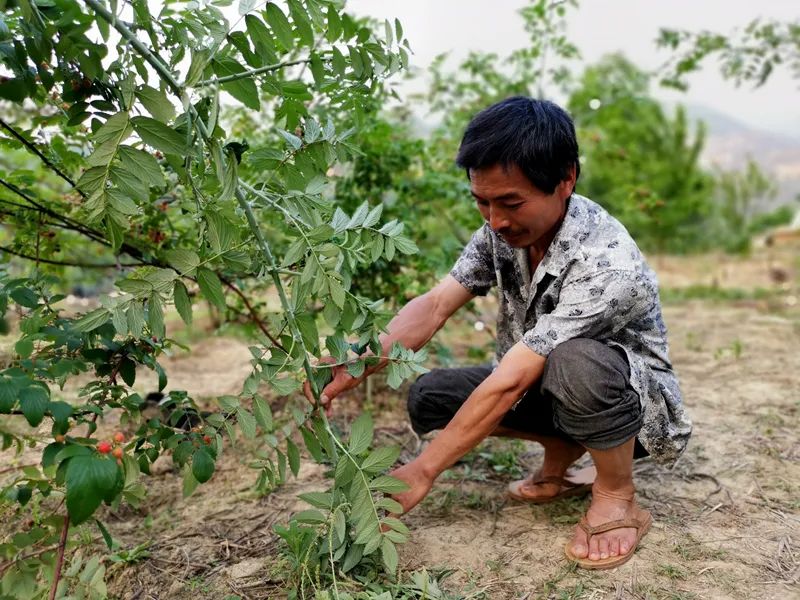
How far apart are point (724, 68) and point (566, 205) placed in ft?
12.3

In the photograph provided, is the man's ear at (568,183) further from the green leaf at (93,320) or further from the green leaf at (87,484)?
the green leaf at (87,484)

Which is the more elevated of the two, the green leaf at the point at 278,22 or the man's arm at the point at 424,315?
the green leaf at the point at 278,22

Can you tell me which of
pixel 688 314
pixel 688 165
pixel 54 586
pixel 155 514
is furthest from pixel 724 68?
pixel 688 165

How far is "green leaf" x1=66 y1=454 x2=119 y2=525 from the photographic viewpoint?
40.8 inches

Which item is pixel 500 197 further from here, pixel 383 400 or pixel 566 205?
pixel 383 400

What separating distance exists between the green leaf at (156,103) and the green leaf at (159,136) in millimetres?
15

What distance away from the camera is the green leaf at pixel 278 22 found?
3.96 ft

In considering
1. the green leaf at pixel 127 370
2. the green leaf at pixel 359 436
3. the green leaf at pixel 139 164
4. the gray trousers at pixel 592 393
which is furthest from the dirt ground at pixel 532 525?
the green leaf at pixel 139 164

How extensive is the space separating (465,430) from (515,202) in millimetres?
573

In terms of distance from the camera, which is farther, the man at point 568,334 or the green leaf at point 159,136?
the man at point 568,334

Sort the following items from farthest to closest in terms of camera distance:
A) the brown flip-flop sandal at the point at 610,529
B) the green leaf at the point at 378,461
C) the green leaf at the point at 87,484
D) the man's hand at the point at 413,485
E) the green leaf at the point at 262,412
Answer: the brown flip-flop sandal at the point at 610,529, the man's hand at the point at 413,485, the green leaf at the point at 378,461, the green leaf at the point at 262,412, the green leaf at the point at 87,484

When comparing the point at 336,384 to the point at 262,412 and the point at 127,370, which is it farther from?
the point at 127,370

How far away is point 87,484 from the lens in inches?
41.3

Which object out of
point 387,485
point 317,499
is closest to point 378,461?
point 387,485
